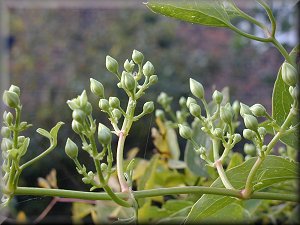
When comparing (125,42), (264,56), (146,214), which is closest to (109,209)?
(146,214)

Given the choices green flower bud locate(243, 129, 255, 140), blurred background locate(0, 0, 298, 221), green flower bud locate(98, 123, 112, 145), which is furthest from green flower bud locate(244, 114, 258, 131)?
blurred background locate(0, 0, 298, 221)

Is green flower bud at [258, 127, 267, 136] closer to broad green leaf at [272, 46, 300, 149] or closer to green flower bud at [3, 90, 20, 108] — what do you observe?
broad green leaf at [272, 46, 300, 149]

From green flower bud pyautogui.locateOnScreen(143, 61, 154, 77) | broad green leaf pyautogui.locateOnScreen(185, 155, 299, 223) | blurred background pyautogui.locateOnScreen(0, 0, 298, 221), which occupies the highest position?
green flower bud pyautogui.locateOnScreen(143, 61, 154, 77)

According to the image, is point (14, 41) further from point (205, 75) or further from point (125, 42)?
point (205, 75)

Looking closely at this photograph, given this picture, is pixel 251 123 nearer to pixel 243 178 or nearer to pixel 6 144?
pixel 243 178

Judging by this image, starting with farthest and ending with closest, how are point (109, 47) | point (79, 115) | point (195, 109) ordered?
point (109, 47)
point (195, 109)
point (79, 115)

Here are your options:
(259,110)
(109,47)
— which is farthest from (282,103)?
(109,47)
